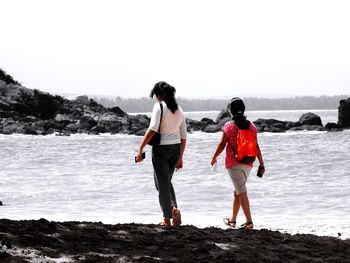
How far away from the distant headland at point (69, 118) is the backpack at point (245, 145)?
45.8 meters

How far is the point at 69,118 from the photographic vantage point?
62406mm

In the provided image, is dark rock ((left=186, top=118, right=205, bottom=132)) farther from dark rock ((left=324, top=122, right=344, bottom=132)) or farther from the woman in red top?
the woman in red top

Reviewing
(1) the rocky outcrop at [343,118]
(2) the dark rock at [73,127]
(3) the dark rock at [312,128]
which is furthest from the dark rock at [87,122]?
(1) the rocky outcrop at [343,118]

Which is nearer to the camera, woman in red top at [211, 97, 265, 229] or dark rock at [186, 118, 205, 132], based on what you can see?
woman in red top at [211, 97, 265, 229]

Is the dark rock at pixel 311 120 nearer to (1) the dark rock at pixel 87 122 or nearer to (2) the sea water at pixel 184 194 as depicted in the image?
(1) the dark rock at pixel 87 122

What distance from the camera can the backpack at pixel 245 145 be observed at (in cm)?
795

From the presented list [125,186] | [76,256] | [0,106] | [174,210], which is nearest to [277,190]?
[125,186]

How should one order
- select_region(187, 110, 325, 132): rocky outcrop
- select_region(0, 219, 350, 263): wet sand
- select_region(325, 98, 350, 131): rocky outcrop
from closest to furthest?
select_region(0, 219, 350, 263): wet sand < select_region(187, 110, 325, 132): rocky outcrop < select_region(325, 98, 350, 131): rocky outcrop

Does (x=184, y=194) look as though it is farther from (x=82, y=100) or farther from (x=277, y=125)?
(x=82, y=100)

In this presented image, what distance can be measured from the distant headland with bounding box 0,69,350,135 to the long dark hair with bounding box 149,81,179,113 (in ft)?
151

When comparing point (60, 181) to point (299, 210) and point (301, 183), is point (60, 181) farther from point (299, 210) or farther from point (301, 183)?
point (299, 210)

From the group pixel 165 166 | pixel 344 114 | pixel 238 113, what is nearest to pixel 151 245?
pixel 165 166

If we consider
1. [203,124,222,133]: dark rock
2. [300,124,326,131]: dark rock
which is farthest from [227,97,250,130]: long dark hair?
[300,124,326,131]: dark rock

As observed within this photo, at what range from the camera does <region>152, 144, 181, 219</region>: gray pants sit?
7.71 meters
